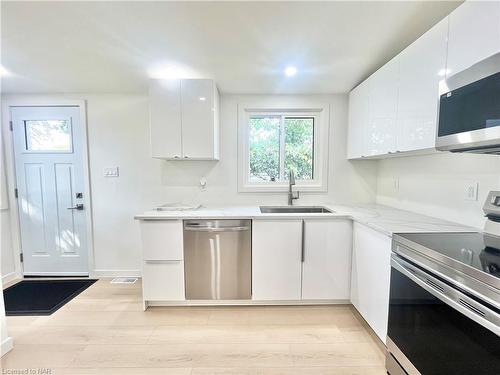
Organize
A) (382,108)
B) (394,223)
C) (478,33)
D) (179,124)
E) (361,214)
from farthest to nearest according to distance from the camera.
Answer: (179,124) < (361,214) < (382,108) < (394,223) < (478,33)

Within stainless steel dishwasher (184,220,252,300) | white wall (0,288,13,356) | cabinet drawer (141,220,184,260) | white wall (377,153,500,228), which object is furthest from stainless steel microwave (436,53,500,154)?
white wall (0,288,13,356)

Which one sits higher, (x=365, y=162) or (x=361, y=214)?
(x=365, y=162)

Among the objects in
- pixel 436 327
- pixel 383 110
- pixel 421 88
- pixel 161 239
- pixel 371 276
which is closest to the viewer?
pixel 436 327

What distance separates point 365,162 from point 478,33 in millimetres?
1781

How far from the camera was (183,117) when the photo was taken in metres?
2.44

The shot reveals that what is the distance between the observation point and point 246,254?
2.25 meters

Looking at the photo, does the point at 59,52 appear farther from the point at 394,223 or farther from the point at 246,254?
the point at 394,223

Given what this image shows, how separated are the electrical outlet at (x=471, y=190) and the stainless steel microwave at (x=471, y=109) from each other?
52cm

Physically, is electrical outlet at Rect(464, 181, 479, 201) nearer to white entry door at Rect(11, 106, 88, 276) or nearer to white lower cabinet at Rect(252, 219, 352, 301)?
white lower cabinet at Rect(252, 219, 352, 301)

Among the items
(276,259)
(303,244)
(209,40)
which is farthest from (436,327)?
(209,40)

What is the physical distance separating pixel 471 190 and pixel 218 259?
2039 millimetres

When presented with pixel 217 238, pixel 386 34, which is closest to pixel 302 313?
pixel 217 238

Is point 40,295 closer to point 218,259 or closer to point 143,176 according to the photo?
point 143,176

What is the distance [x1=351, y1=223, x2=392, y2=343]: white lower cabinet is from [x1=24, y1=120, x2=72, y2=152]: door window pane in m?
3.34
